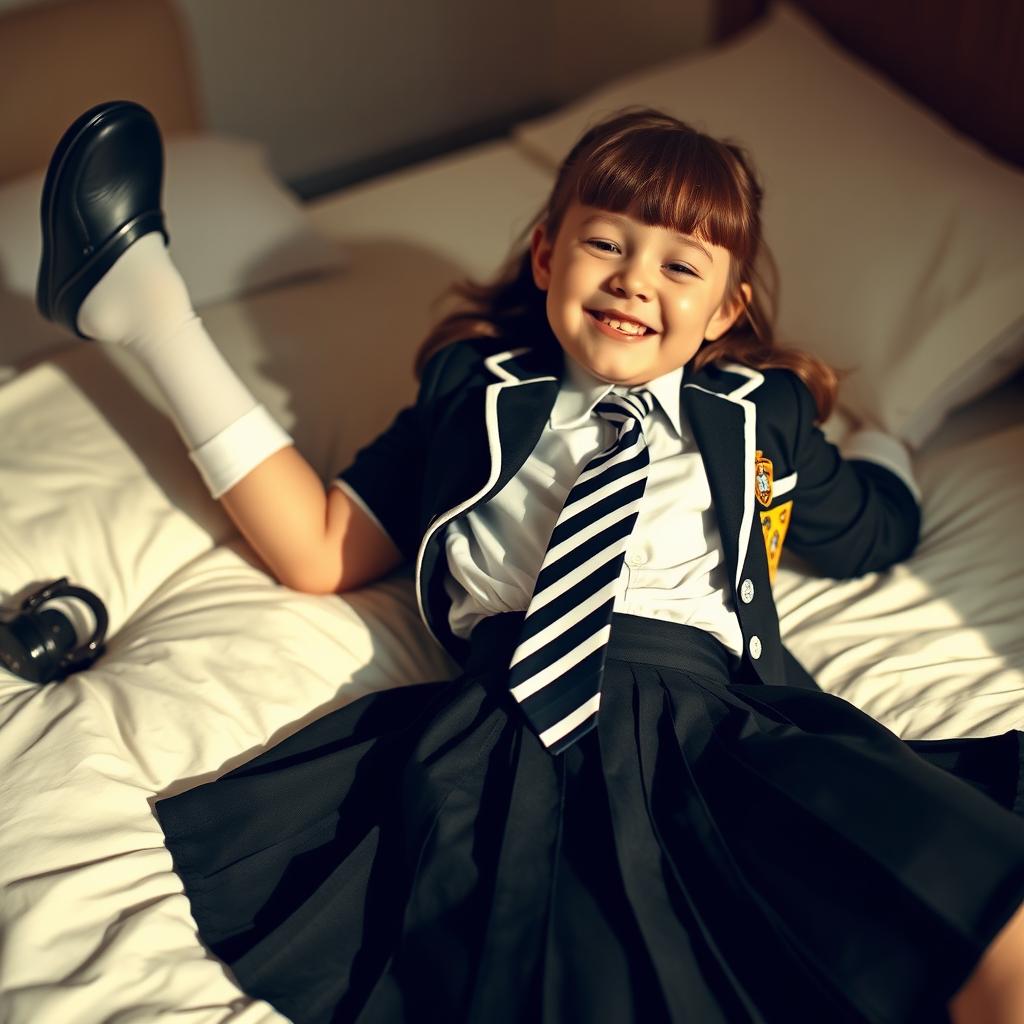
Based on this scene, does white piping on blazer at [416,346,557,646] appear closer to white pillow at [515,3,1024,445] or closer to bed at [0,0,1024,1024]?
bed at [0,0,1024,1024]

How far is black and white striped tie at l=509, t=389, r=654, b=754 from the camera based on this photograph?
92cm

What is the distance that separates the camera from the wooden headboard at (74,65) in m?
1.62

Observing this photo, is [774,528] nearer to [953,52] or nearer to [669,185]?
[669,185]

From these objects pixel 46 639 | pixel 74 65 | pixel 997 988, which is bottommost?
pixel 997 988

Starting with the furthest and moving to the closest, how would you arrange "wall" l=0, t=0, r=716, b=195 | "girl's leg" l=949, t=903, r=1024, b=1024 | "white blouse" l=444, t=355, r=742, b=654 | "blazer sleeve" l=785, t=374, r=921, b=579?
1. "wall" l=0, t=0, r=716, b=195
2. "blazer sleeve" l=785, t=374, r=921, b=579
3. "white blouse" l=444, t=355, r=742, b=654
4. "girl's leg" l=949, t=903, r=1024, b=1024

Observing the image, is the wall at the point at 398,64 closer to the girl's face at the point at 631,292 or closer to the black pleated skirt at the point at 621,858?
the girl's face at the point at 631,292

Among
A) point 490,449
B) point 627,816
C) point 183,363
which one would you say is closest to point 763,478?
point 490,449

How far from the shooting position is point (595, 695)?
0.92 metres

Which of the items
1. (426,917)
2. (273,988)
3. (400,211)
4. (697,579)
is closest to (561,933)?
(426,917)

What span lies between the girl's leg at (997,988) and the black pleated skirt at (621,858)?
0.01 meters

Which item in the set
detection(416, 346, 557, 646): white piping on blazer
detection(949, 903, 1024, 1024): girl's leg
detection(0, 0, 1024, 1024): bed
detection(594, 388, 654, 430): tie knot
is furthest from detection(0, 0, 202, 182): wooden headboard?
detection(949, 903, 1024, 1024): girl's leg

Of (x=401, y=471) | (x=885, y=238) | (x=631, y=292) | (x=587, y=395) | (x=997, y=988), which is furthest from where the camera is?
(x=885, y=238)

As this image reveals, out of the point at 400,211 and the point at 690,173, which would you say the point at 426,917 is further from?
the point at 400,211

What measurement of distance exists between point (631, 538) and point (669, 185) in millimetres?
303
